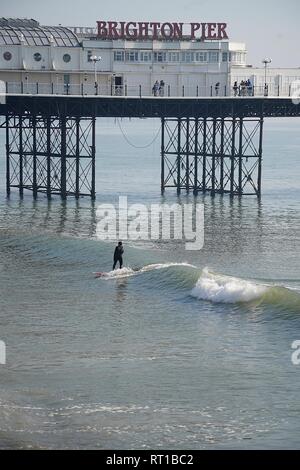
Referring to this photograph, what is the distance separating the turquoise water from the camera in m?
27.1

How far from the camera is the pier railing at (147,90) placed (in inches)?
2908

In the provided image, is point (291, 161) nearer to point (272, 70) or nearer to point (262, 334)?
point (272, 70)

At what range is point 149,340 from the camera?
35.5 meters

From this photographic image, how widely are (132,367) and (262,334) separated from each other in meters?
6.19

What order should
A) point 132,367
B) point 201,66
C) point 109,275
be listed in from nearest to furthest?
point 132,367
point 109,275
point 201,66

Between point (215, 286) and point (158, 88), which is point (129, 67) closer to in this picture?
point (158, 88)

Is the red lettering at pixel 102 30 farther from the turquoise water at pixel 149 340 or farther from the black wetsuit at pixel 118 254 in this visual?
the black wetsuit at pixel 118 254

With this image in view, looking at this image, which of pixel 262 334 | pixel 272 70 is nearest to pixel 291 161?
pixel 272 70

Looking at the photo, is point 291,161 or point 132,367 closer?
point 132,367

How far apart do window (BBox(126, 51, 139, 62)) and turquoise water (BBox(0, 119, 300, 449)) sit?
1641 centimetres

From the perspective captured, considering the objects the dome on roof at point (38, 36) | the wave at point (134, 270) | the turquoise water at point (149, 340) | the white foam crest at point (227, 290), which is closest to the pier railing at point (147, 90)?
the dome on roof at point (38, 36)

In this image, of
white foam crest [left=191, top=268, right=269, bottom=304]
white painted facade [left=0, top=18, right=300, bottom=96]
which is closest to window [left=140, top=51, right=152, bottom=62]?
white painted facade [left=0, top=18, right=300, bottom=96]

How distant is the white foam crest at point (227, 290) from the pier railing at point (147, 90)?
3075cm
